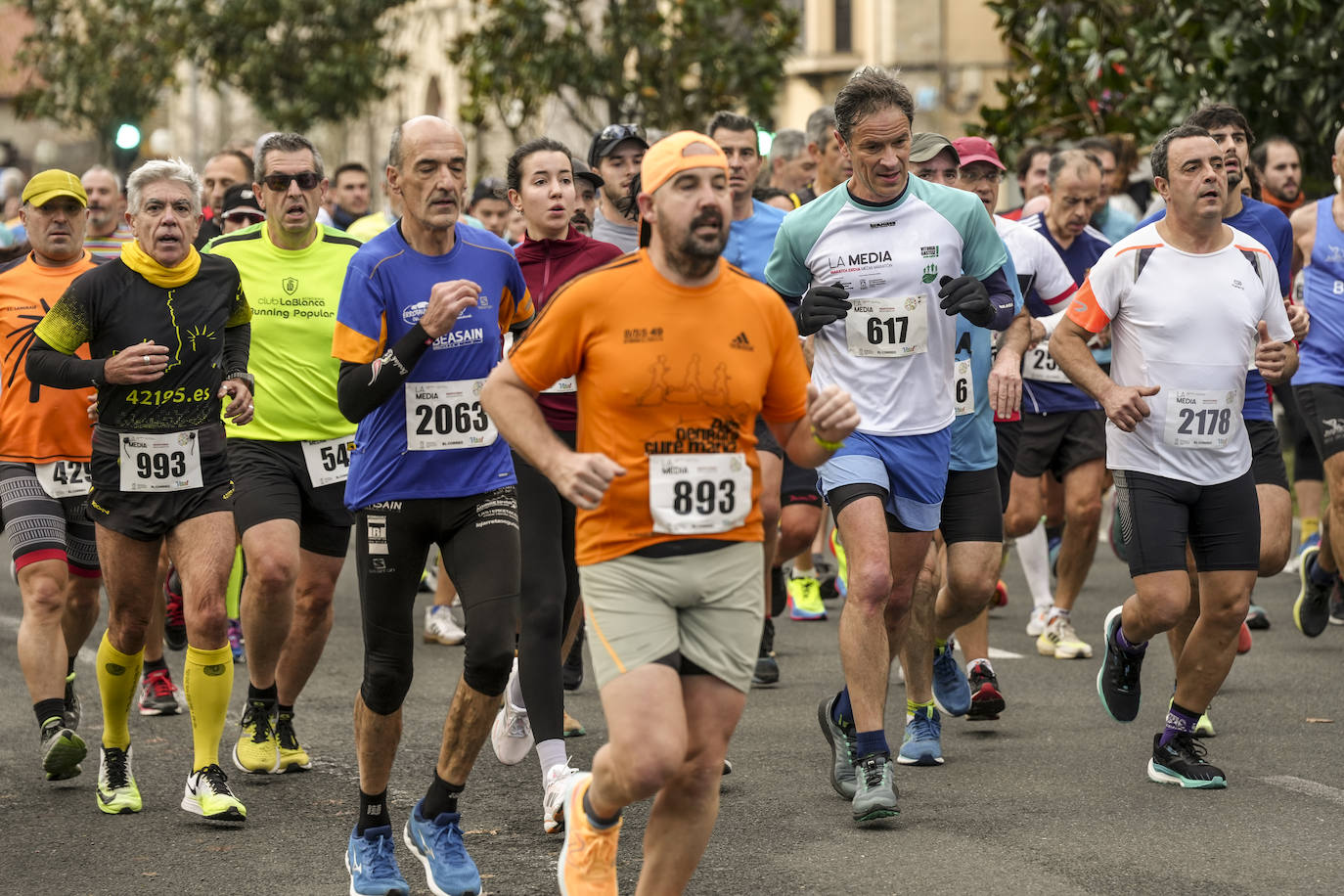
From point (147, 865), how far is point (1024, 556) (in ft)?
19.1

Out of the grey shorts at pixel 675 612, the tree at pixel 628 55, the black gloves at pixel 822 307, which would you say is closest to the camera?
the grey shorts at pixel 675 612

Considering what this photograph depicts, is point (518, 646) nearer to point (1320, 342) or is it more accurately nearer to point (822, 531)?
point (1320, 342)

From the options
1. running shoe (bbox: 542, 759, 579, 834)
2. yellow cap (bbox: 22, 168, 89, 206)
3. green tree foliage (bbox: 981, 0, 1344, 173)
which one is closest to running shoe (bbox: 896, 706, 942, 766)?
running shoe (bbox: 542, 759, 579, 834)

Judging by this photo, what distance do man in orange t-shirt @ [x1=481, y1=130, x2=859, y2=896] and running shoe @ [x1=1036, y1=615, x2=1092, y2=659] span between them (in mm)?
5208

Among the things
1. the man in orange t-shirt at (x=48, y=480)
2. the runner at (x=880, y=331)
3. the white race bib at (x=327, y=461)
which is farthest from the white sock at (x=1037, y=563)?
the man in orange t-shirt at (x=48, y=480)

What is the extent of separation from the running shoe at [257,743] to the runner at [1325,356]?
517 centimetres

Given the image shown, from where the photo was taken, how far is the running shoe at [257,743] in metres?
7.49

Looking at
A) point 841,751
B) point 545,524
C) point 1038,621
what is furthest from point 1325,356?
point 545,524

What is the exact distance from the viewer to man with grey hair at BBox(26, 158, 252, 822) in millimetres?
6934

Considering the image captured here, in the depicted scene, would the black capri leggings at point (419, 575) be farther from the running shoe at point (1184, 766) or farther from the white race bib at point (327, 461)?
the running shoe at point (1184, 766)

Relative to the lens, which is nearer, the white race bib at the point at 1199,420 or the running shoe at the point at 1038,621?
the white race bib at the point at 1199,420

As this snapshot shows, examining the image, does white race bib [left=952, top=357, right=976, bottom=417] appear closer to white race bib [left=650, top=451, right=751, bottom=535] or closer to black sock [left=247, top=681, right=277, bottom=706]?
white race bib [left=650, top=451, right=751, bottom=535]

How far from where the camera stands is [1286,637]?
409 inches

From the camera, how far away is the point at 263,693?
24.7 ft
